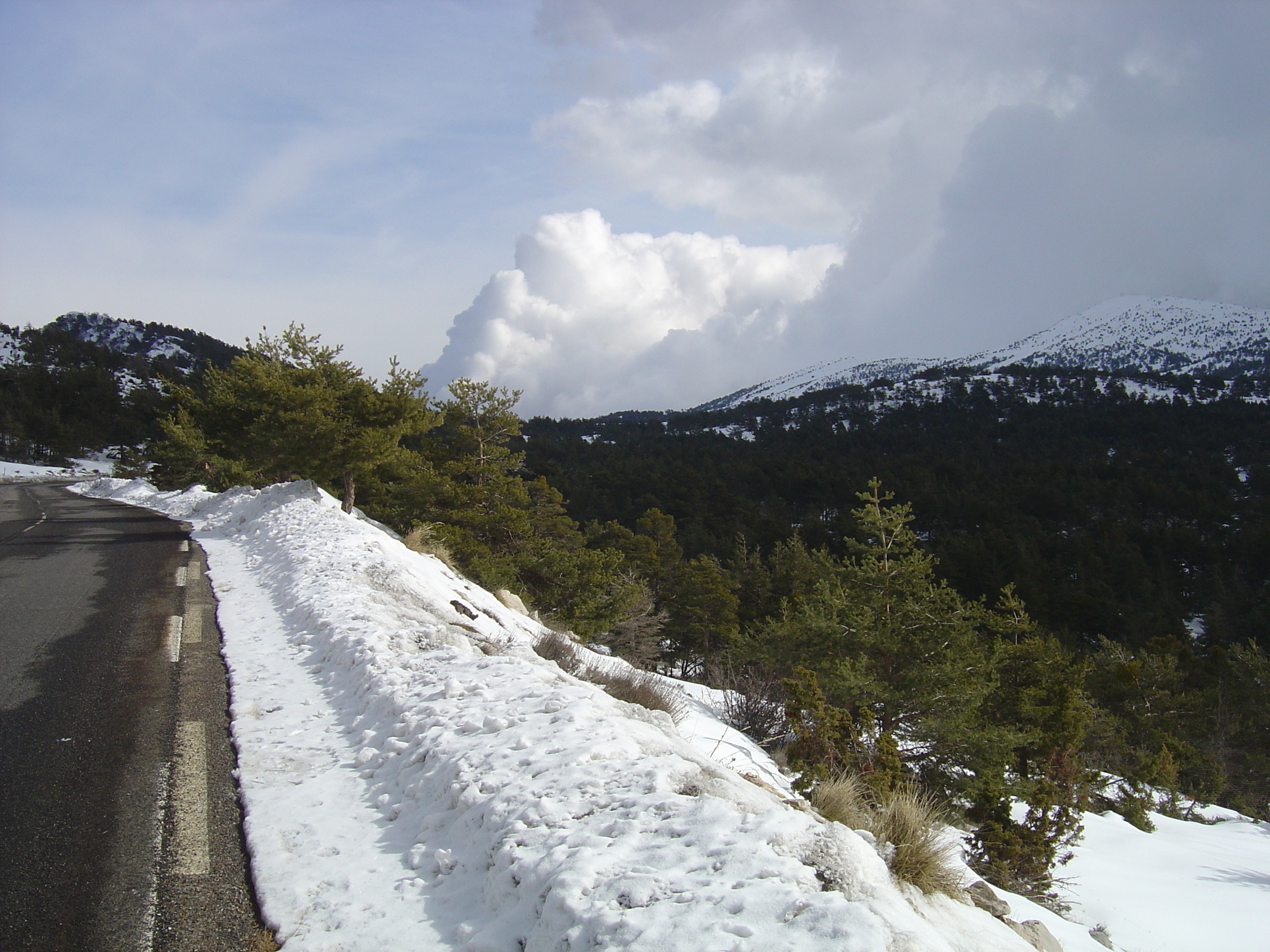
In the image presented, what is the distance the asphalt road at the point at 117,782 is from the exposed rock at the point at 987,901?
13.2ft

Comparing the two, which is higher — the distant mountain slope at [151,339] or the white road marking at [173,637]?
the distant mountain slope at [151,339]

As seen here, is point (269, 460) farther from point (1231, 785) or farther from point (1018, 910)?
point (1231, 785)

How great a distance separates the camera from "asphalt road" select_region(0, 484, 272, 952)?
2.91 meters

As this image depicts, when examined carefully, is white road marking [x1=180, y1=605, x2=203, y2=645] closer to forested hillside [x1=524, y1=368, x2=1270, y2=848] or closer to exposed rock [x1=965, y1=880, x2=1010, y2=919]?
forested hillside [x1=524, y1=368, x2=1270, y2=848]

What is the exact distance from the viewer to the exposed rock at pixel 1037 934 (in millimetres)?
4121

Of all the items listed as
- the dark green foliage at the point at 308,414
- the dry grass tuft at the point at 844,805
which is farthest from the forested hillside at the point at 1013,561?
the dark green foliage at the point at 308,414

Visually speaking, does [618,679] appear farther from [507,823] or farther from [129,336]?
[129,336]

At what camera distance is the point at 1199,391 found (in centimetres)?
14450

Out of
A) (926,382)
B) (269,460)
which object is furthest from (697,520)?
(926,382)

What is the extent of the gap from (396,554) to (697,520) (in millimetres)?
58576

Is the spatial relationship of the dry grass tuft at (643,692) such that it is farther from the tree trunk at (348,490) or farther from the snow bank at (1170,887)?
the tree trunk at (348,490)

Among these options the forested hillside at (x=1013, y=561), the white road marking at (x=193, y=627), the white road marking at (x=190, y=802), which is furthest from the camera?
the forested hillside at (x=1013, y=561)

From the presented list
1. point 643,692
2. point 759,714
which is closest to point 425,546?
point 759,714

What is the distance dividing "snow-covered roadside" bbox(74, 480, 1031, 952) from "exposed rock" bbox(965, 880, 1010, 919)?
0.57 metres
